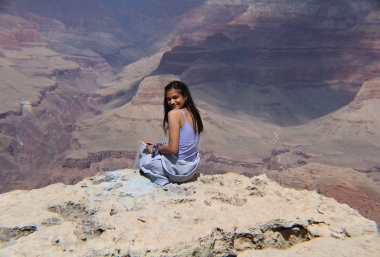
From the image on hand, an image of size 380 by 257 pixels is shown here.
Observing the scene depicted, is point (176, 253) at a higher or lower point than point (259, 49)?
lower

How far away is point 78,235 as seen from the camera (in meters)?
5.12

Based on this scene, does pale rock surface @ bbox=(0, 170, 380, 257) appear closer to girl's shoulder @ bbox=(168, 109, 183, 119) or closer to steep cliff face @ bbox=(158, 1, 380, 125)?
girl's shoulder @ bbox=(168, 109, 183, 119)

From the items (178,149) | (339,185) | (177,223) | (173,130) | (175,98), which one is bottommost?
(339,185)

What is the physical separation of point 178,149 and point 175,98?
93 centimetres

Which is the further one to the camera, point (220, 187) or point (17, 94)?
point (17, 94)

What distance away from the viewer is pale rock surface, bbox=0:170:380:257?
4934 millimetres

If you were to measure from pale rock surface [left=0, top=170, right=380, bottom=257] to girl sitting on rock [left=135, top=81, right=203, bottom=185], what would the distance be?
294 millimetres

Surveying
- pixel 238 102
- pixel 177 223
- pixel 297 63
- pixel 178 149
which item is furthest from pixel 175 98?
pixel 297 63

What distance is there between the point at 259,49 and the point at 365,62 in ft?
66.4

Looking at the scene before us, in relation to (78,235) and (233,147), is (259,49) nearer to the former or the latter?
(233,147)

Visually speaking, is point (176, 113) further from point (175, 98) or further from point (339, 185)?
point (339, 185)

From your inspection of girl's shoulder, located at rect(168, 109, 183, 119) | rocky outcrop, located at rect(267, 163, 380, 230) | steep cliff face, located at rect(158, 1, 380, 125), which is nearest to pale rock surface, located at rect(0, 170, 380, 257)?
girl's shoulder, located at rect(168, 109, 183, 119)

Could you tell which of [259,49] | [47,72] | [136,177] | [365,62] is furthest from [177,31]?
[136,177]

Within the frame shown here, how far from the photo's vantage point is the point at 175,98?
7.25 meters
